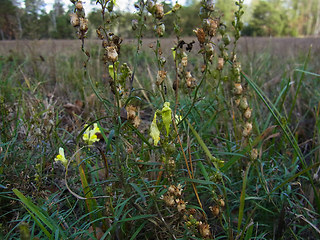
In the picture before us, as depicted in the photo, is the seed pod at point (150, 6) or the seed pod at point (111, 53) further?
the seed pod at point (150, 6)

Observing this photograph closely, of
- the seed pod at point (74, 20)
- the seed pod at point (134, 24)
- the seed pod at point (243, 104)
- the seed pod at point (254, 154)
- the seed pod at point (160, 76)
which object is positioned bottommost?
the seed pod at point (254, 154)

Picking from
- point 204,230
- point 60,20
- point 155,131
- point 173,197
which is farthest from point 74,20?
point 60,20

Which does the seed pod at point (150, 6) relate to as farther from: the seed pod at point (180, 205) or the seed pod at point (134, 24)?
the seed pod at point (180, 205)

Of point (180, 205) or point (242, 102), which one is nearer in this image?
point (180, 205)

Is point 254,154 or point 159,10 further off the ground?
point 159,10

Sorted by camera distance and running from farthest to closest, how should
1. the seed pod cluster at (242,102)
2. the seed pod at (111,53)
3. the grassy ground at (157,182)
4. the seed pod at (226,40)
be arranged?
the seed pod at (226,40)
the seed pod cluster at (242,102)
the grassy ground at (157,182)
the seed pod at (111,53)

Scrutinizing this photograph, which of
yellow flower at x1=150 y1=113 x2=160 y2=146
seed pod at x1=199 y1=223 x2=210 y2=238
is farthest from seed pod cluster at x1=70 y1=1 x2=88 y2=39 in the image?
seed pod at x1=199 y1=223 x2=210 y2=238

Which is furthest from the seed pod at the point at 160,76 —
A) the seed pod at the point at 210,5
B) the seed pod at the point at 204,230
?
the seed pod at the point at 204,230

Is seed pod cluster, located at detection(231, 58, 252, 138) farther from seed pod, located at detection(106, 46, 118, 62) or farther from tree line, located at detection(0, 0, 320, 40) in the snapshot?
seed pod, located at detection(106, 46, 118, 62)

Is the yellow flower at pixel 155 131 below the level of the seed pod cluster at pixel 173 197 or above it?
above

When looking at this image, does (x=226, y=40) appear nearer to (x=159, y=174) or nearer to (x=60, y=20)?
(x=159, y=174)

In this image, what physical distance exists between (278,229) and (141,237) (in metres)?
0.59

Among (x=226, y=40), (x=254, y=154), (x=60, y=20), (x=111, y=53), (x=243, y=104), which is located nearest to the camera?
(x=111, y=53)

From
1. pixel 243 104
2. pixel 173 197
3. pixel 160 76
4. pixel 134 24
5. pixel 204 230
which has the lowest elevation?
pixel 204 230
